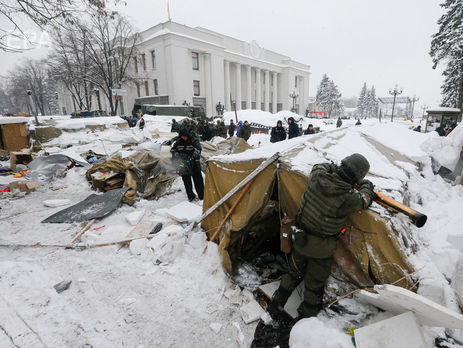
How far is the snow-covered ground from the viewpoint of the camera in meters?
2.23

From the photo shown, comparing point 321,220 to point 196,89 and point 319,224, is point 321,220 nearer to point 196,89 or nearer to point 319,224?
point 319,224

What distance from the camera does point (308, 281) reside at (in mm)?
2322

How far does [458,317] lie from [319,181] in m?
1.24

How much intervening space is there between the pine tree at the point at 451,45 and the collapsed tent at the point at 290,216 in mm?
22211

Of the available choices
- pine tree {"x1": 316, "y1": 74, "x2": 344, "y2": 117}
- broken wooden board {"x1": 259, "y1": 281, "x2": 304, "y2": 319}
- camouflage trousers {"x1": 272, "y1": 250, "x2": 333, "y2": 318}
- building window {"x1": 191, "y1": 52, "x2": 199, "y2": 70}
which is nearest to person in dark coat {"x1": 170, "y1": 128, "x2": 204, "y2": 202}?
broken wooden board {"x1": 259, "y1": 281, "x2": 304, "y2": 319}

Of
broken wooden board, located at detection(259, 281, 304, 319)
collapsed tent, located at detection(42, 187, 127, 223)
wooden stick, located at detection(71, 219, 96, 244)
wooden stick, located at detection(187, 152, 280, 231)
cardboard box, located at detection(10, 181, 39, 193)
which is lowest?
broken wooden board, located at detection(259, 281, 304, 319)

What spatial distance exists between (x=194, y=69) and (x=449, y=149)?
3447 centimetres

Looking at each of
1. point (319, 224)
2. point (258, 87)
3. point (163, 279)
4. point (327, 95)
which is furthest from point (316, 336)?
point (327, 95)

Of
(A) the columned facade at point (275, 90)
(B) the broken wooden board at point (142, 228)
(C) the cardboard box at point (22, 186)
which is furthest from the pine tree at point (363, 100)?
(C) the cardboard box at point (22, 186)

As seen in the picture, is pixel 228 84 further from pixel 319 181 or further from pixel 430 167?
pixel 319 181

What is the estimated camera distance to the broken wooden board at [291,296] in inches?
98.2

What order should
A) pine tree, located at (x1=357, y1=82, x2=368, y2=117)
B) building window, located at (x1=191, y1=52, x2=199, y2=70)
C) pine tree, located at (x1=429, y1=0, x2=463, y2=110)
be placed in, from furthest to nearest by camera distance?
pine tree, located at (x1=357, y1=82, x2=368, y2=117), building window, located at (x1=191, y1=52, x2=199, y2=70), pine tree, located at (x1=429, y1=0, x2=463, y2=110)

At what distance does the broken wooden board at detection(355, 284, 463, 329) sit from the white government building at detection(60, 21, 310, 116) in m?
33.2

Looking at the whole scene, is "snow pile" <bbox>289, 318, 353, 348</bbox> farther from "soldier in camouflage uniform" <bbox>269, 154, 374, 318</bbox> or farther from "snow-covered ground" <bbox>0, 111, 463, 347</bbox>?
"soldier in camouflage uniform" <bbox>269, 154, 374, 318</bbox>
